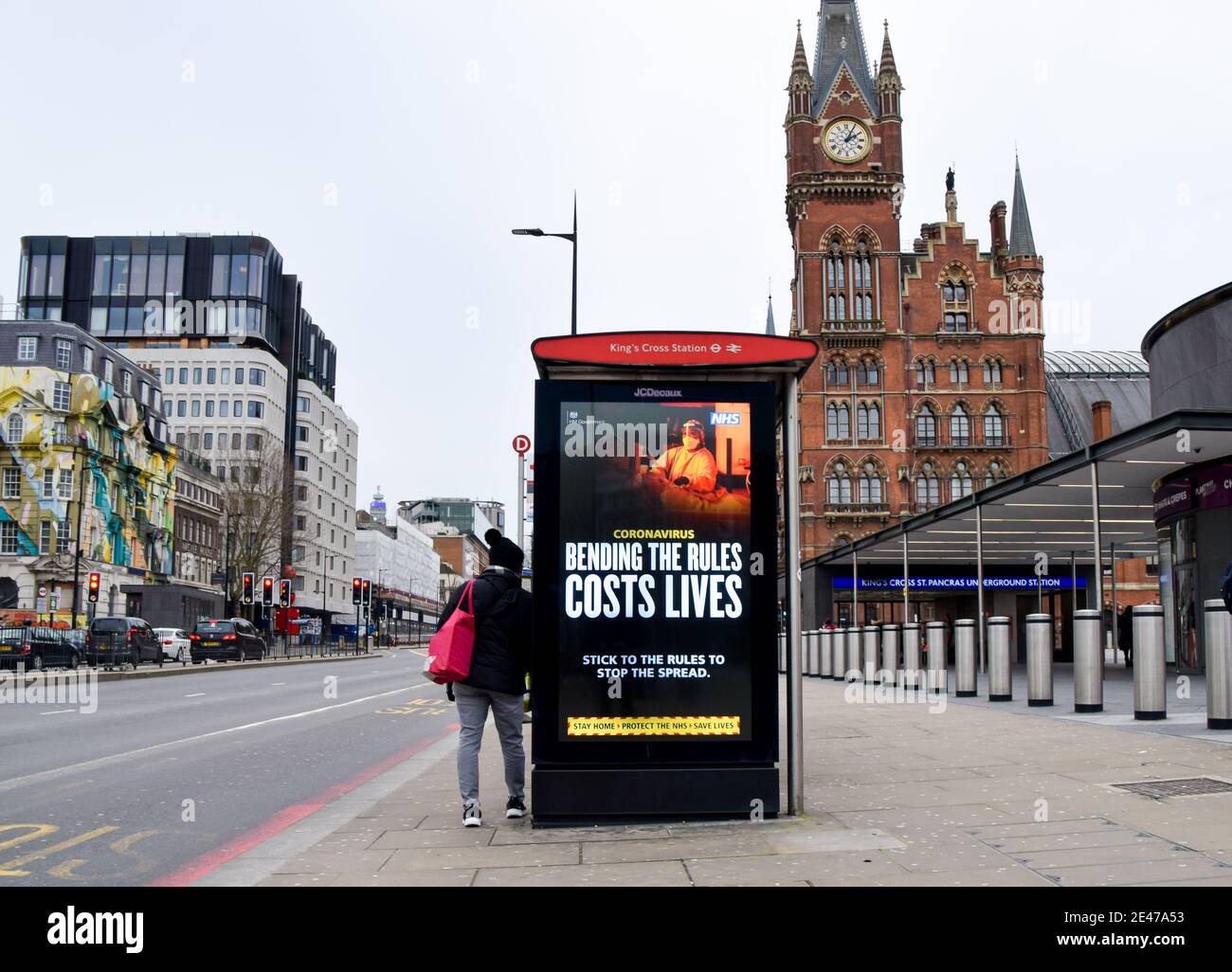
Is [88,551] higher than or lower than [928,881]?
higher

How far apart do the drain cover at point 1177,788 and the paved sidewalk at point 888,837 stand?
0.41ft

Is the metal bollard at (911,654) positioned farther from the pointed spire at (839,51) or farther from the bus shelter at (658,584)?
the pointed spire at (839,51)

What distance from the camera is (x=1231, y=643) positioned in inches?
443

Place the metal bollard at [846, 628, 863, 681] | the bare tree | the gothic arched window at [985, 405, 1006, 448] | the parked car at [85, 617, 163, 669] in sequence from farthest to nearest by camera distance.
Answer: the gothic arched window at [985, 405, 1006, 448], the bare tree, the parked car at [85, 617, 163, 669], the metal bollard at [846, 628, 863, 681]

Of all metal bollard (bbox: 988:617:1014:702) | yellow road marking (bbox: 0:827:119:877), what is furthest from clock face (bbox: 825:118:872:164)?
yellow road marking (bbox: 0:827:119:877)

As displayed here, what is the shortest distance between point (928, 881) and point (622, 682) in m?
2.39

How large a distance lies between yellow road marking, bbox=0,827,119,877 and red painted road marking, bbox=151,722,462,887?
85 cm

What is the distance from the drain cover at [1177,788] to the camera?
755cm

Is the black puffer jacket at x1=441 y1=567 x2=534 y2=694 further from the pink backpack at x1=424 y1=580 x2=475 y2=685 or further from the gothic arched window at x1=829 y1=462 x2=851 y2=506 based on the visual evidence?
the gothic arched window at x1=829 y1=462 x2=851 y2=506

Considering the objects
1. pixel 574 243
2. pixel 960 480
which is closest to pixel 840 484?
pixel 960 480

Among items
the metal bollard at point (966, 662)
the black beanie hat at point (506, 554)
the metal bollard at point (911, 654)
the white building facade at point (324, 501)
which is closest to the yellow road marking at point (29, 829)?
the black beanie hat at point (506, 554)

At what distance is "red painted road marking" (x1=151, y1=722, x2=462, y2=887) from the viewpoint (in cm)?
637

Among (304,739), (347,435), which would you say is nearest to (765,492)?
(304,739)
